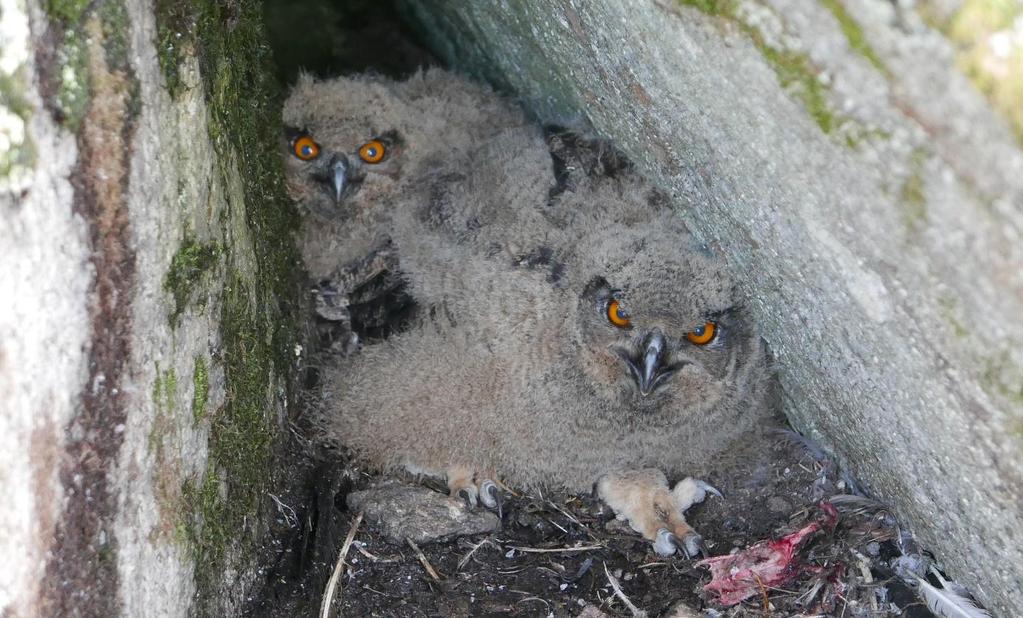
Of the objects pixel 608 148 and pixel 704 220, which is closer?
pixel 704 220

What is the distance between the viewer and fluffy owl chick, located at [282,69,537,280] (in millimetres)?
4027

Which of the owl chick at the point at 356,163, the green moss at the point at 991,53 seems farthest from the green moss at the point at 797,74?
the owl chick at the point at 356,163

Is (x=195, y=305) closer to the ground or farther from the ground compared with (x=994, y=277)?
closer to the ground

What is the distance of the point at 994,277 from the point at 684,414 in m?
1.81

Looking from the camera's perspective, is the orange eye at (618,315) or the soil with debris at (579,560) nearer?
the soil with debris at (579,560)

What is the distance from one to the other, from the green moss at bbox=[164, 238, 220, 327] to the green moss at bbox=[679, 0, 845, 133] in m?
1.35

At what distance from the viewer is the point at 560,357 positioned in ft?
10.8

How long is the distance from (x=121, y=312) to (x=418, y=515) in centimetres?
151

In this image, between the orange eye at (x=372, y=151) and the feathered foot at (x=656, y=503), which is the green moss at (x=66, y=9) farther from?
the feathered foot at (x=656, y=503)

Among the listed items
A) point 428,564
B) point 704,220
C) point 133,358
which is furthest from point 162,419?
point 704,220

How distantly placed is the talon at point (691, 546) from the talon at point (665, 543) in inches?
0.6

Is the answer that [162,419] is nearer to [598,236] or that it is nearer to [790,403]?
[598,236]

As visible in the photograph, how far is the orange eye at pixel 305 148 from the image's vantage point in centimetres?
404

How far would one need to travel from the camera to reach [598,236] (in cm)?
320
